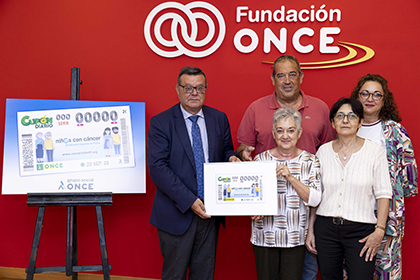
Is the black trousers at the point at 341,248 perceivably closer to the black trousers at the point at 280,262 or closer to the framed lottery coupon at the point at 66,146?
the black trousers at the point at 280,262

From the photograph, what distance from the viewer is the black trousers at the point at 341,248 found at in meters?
2.05

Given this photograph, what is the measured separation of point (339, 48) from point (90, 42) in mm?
2382

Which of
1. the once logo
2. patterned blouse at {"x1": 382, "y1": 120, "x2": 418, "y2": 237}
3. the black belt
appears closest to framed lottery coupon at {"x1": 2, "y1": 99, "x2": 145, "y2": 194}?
the once logo

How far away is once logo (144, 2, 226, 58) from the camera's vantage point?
3.25m

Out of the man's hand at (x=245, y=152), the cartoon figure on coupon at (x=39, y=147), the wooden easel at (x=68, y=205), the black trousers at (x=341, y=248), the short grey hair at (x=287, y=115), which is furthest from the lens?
the cartoon figure on coupon at (x=39, y=147)

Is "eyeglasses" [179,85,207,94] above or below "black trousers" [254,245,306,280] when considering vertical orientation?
above

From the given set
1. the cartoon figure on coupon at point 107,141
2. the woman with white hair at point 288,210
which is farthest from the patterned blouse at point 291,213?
the cartoon figure on coupon at point 107,141

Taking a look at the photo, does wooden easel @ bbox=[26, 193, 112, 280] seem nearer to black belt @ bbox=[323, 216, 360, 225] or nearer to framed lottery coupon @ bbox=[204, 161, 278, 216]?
framed lottery coupon @ bbox=[204, 161, 278, 216]

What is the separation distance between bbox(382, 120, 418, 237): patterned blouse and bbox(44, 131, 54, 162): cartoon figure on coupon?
98.1 inches

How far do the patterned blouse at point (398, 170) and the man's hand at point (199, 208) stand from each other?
1.18 meters

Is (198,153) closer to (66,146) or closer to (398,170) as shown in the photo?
(66,146)

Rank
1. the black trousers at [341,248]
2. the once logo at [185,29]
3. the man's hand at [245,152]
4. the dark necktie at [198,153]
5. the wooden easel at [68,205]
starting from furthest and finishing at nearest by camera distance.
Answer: the once logo at [185,29] < the wooden easel at [68,205] < the man's hand at [245,152] < the dark necktie at [198,153] < the black trousers at [341,248]

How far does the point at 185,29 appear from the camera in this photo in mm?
3287

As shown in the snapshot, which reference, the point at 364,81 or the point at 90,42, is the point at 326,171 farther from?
the point at 90,42
